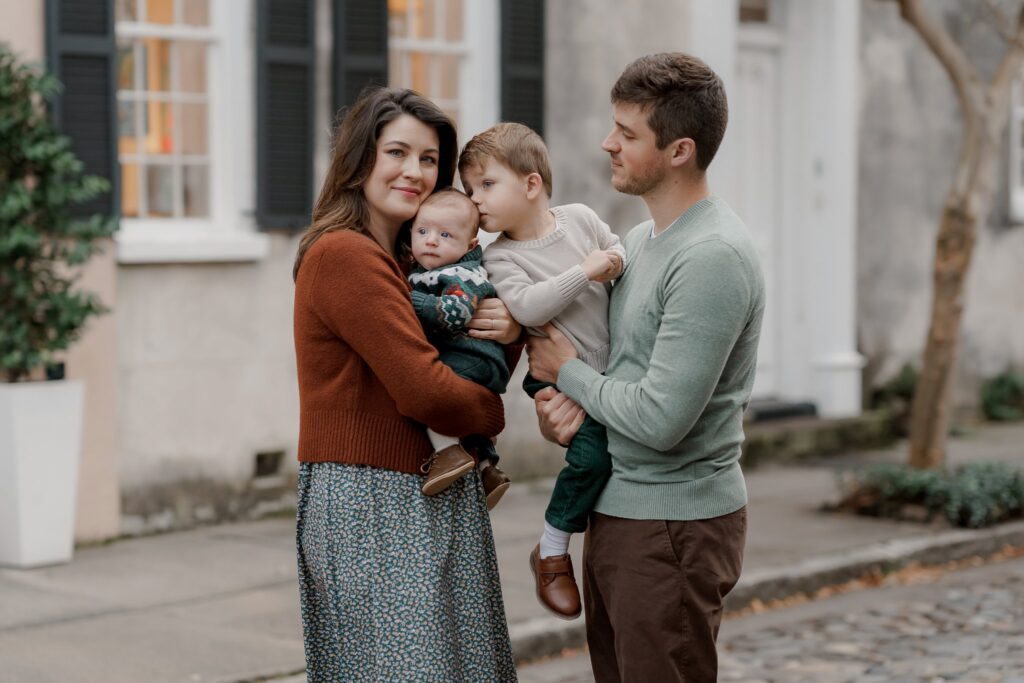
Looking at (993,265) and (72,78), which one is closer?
(72,78)

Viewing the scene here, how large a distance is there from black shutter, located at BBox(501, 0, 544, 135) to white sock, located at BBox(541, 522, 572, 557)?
254 inches

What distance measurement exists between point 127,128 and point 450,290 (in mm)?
5590

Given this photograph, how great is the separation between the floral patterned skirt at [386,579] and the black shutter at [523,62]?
6.57m

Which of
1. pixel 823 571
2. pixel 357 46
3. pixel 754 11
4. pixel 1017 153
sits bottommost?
pixel 823 571

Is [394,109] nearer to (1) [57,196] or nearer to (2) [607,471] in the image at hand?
(2) [607,471]

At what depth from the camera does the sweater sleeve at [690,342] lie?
317 cm

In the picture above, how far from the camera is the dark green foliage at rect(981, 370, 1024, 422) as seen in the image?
13.6 m

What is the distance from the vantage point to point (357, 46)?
355 inches

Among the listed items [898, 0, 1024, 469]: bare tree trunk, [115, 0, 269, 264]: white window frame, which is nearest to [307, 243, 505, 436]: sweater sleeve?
[115, 0, 269, 264]: white window frame

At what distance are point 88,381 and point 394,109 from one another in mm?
5068

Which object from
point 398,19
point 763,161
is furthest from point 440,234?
point 763,161

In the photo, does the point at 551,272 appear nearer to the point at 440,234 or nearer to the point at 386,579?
the point at 440,234

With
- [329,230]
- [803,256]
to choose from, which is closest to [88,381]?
[329,230]

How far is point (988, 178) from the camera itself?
8.98m
